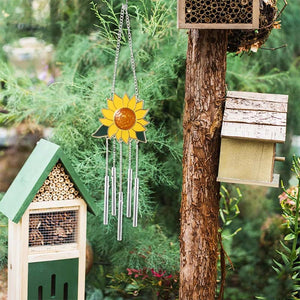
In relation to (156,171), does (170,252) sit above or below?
below

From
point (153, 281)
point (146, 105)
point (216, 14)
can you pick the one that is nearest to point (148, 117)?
point (146, 105)

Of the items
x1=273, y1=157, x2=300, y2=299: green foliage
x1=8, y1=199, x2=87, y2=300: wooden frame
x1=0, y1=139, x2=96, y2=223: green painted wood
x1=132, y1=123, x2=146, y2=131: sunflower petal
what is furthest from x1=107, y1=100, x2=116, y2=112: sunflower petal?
x1=273, y1=157, x2=300, y2=299: green foliage

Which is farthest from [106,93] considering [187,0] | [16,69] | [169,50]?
[187,0]

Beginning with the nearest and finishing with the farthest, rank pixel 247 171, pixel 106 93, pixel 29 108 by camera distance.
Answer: pixel 247 171 < pixel 106 93 < pixel 29 108

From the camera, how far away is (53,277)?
2182mm

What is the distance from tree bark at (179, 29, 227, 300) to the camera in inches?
83.0

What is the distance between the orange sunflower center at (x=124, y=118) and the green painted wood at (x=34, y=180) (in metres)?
0.25

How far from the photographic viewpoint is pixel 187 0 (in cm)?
194

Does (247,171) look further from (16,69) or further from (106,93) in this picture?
(16,69)

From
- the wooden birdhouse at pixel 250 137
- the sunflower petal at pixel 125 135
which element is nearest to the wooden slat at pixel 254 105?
the wooden birdhouse at pixel 250 137

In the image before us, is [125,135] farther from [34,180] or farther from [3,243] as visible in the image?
[3,243]

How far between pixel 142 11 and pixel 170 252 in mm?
1266

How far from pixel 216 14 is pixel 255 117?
16.1 inches

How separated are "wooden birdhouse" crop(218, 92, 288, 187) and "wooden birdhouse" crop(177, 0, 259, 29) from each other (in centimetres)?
30
